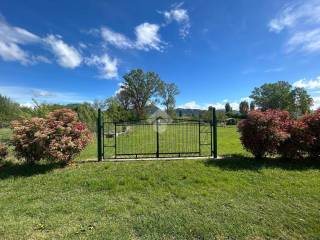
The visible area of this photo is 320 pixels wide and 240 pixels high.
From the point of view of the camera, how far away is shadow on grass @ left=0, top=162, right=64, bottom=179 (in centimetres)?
761

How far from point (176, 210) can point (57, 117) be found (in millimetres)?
5032

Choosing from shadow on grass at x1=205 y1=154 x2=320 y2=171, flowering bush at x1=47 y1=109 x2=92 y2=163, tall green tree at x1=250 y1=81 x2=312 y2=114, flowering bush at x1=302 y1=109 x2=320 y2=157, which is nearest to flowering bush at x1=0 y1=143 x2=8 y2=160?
flowering bush at x1=47 y1=109 x2=92 y2=163

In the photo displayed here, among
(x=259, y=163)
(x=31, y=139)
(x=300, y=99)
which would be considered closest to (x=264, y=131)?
(x=259, y=163)

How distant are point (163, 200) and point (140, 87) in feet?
184

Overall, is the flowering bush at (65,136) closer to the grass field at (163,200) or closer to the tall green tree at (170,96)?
the grass field at (163,200)

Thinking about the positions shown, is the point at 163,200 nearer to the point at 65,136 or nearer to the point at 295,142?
the point at 65,136

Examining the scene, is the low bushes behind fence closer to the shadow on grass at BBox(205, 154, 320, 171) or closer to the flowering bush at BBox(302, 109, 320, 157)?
the flowering bush at BBox(302, 109, 320, 157)

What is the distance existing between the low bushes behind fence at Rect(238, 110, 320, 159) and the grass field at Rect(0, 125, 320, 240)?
40 cm

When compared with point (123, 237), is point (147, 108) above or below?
above

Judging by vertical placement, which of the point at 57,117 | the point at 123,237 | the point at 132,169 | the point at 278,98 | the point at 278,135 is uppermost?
the point at 278,98

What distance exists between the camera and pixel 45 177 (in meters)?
7.26

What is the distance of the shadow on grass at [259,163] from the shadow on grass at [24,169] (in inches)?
177

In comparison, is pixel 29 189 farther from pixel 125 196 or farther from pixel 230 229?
pixel 230 229

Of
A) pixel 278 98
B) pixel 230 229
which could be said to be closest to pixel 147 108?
pixel 278 98
